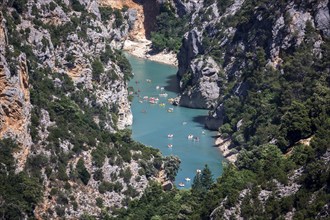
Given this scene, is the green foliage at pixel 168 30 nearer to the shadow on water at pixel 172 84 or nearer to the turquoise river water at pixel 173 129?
the shadow on water at pixel 172 84

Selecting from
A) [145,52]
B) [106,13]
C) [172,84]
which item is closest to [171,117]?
[172,84]

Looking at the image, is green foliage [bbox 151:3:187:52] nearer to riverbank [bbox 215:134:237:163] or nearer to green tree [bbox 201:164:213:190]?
riverbank [bbox 215:134:237:163]

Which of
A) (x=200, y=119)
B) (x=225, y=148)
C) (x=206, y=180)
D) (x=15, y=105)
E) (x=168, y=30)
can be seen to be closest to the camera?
(x=15, y=105)

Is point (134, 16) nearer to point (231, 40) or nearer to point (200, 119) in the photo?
point (231, 40)

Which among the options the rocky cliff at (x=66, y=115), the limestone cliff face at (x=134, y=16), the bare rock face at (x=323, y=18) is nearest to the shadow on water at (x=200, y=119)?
the rocky cliff at (x=66, y=115)

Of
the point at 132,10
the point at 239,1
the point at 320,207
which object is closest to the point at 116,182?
the point at 320,207

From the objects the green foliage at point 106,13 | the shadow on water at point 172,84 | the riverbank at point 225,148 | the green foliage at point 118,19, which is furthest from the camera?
the green foliage at point 118,19

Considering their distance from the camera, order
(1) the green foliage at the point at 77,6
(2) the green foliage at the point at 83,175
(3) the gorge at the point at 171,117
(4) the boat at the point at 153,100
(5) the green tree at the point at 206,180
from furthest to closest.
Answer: (4) the boat at the point at 153,100
(1) the green foliage at the point at 77,6
(5) the green tree at the point at 206,180
(2) the green foliage at the point at 83,175
(3) the gorge at the point at 171,117
